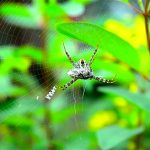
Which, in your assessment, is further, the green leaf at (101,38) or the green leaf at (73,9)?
the green leaf at (73,9)

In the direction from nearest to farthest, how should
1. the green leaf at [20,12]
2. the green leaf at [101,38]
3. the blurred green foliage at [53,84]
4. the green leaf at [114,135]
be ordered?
the green leaf at [101,38] → the green leaf at [114,135] → the blurred green foliage at [53,84] → the green leaf at [20,12]

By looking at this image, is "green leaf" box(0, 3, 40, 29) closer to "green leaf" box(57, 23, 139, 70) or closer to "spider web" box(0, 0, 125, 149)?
"spider web" box(0, 0, 125, 149)

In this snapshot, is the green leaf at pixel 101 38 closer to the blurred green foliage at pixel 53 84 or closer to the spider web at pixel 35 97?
the blurred green foliage at pixel 53 84

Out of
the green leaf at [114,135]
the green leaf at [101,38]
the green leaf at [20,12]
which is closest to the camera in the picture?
the green leaf at [101,38]

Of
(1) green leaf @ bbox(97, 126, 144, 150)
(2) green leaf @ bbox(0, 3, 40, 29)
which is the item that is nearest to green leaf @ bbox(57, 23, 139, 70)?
(1) green leaf @ bbox(97, 126, 144, 150)

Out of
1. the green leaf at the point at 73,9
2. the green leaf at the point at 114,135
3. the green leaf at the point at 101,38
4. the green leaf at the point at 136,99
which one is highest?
the green leaf at the point at 73,9

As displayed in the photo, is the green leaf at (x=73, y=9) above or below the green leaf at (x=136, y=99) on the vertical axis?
above

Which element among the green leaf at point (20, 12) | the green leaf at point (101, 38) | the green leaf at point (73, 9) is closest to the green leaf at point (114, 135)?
the green leaf at point (101, 38)

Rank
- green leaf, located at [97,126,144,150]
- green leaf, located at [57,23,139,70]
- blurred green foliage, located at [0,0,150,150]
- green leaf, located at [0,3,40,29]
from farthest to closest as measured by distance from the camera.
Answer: green leaf, located at [0,3,40,29] → blurred green foliage, located at [0,0,150,150] → green leaf, located at [97,126,144,150] → green leaf, located at [57,23,139,70]
